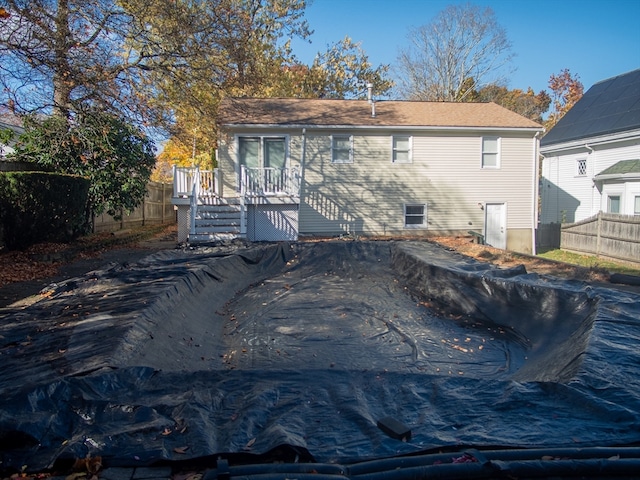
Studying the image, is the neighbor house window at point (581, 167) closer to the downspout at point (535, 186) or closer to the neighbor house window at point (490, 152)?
the downspout at point (535, 186)

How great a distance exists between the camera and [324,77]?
28406 millimetres

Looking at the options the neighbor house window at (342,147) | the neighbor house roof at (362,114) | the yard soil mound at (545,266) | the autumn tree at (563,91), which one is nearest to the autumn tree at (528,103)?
the autumn tree at (563,91)

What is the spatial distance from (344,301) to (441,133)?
36.2 ft

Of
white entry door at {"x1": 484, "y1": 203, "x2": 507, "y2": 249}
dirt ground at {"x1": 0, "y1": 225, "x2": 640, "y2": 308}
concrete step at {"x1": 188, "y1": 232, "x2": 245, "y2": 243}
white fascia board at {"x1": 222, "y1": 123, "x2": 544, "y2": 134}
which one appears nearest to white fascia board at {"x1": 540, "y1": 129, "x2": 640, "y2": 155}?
white fascia board at {"x1": 222, "y1": 123, "x2": 544, "y2": 134}

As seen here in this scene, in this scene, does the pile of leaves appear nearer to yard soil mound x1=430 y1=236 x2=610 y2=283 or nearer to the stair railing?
the stair railing

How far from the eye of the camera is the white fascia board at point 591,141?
18531 millimetres

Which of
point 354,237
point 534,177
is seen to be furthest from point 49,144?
point 534,177

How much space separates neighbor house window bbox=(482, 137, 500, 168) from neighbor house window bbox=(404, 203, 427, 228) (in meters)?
2.78

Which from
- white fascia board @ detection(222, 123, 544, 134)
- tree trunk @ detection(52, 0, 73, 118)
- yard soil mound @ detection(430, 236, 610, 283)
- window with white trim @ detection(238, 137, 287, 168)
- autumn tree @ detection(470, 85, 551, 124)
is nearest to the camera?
tree trunk @ detection(52, 0, 73, 118)

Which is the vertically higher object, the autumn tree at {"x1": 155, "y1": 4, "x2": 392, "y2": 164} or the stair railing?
the autumn tree at {"x1": 155, "y1": 4, "x2": 392, "y2": 164}

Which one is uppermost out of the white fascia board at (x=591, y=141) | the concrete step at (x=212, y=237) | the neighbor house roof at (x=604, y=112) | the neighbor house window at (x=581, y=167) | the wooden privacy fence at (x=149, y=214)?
the neighbor house roof at (x=604, y=112)

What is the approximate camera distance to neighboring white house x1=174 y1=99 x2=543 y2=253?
15.9m

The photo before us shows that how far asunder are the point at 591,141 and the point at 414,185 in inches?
366

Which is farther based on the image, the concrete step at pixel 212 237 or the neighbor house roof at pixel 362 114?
the neighbor house roof at pixel 362 114
